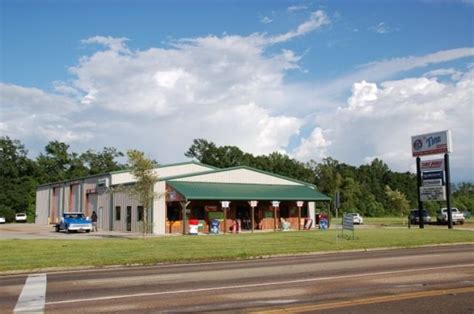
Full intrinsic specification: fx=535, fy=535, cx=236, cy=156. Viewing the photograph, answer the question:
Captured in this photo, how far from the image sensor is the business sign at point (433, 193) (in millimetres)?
42812

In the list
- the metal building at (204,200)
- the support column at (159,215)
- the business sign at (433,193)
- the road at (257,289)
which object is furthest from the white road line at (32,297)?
the business sign at (433,193)

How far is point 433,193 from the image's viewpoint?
43281mm

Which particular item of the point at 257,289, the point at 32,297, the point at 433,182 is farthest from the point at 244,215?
the point at 32,297

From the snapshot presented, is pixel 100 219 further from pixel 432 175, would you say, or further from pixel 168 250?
pixel 432 175

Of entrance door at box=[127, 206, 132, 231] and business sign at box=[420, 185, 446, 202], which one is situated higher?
business sign at box=[420, 185, 446, 202]

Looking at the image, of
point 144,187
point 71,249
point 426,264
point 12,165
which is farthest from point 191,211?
point 12,165

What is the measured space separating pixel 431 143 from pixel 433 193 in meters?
4.07

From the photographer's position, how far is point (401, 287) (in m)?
11.4

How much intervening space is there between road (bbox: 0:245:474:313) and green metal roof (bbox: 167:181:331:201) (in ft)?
78.1

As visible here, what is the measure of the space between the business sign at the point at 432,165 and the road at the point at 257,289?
28076mm

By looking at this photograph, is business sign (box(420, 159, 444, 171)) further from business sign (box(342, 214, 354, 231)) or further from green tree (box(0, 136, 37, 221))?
green tree (box(0, 136, 37, 221))

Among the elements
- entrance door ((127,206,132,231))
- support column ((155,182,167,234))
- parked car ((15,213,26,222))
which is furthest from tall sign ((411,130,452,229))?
parked car ((15,213,26,222))

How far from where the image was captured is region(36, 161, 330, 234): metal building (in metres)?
40.9

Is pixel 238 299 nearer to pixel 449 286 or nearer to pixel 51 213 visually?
pixel 449 286
